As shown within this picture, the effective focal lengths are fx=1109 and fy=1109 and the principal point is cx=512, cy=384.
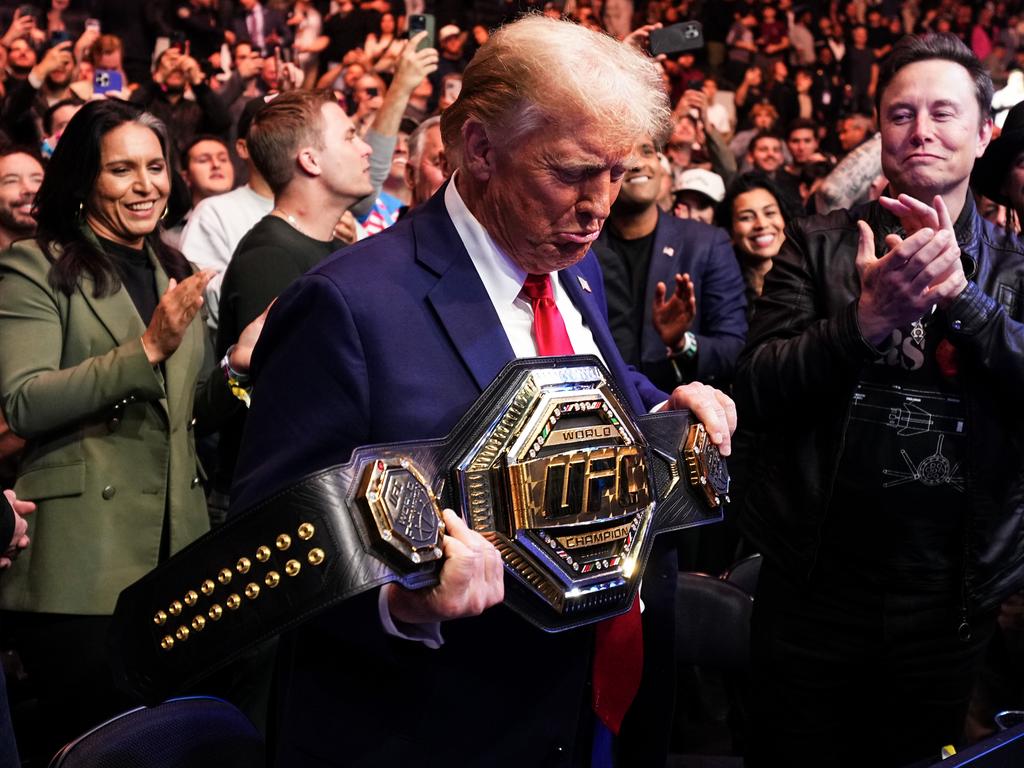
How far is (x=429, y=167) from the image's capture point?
147 inches

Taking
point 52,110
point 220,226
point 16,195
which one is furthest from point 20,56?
point 220,226

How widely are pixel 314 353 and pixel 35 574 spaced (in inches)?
57.0

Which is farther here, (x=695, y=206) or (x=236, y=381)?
(x=695, y=206)

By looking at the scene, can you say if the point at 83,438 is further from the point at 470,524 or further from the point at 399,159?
the point at 399,159

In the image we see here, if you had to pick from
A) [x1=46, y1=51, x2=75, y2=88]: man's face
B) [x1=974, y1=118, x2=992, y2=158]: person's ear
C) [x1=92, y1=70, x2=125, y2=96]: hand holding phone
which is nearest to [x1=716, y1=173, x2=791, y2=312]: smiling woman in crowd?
[x1=974, y1=118, x2=992, y2=158]: person's ear

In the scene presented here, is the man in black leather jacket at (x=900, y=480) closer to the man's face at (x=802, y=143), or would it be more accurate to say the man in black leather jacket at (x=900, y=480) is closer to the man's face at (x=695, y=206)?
the man's face at (x=695, y=206)

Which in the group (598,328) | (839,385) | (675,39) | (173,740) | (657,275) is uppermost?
(675,39)

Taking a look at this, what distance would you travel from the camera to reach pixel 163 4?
789 centimetres

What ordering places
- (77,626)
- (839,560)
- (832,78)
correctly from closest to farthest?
(839,560) → (77,626) → (832,78)

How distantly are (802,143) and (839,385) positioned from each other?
5934 mm

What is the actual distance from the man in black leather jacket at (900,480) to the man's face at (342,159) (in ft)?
4.55

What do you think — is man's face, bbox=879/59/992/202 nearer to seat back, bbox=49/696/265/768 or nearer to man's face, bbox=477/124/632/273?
man's face, bbox=477/124/632/273

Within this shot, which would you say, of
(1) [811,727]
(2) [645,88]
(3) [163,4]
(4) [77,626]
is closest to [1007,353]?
(1) [811,727]

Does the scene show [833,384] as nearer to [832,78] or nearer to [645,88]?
[645,88]
